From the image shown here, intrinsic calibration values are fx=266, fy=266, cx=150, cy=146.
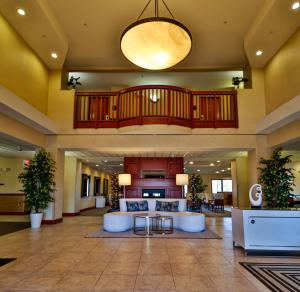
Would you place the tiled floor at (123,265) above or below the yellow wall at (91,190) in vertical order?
below

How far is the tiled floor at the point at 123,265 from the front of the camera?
346cm

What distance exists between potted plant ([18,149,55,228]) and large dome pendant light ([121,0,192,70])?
16.9ft

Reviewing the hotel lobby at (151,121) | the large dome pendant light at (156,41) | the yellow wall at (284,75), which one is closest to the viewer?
the large dome pendant light at (156,41)

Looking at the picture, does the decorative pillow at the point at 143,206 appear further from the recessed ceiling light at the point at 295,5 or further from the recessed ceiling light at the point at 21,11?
the recessed ceiling light at the point at 295,5

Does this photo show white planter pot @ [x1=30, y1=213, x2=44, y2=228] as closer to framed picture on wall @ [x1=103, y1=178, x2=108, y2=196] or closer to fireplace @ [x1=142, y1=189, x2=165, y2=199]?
fireplace @ [x1=142, y1=189, x2=165, y2=199]

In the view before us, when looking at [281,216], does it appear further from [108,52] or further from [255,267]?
[108,52]

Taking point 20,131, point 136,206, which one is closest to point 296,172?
point 136,206

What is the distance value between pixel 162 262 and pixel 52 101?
22.4 ft

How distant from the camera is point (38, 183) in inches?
328

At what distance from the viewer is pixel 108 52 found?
9.23 m

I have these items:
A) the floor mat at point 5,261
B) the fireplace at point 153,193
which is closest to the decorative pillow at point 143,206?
the fireplace at point 153,193

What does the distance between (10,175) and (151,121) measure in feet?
29.0

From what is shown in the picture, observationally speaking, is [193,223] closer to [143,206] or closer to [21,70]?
[143,206]

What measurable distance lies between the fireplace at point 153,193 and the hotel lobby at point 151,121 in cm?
4
